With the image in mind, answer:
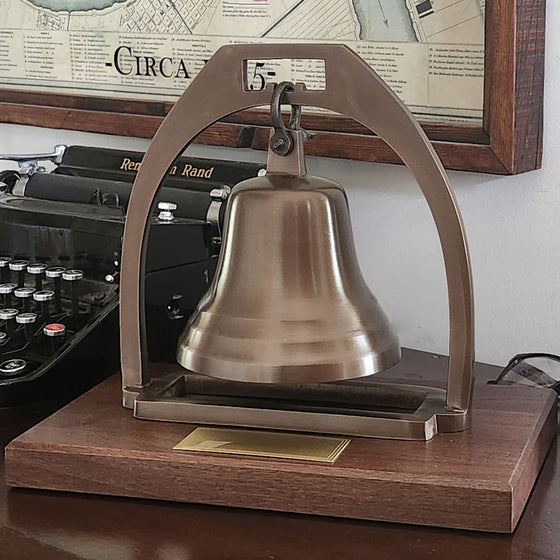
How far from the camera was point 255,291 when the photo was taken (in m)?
0.87

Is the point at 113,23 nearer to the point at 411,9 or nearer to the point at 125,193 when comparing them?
the point at 125,193

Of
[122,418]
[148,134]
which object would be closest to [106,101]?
[148,134]

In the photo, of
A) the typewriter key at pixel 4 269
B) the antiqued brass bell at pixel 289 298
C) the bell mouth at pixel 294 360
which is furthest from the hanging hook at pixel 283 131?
the typewriter key at pixel 4 269

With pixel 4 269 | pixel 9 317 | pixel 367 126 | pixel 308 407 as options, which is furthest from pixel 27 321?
pixel 367 126

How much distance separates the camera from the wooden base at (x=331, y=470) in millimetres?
768

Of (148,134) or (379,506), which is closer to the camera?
(379,506)

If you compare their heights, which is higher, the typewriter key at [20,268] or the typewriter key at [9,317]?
the typewriter key at [20,268]

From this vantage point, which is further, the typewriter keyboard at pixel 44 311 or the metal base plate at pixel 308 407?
the typewriter keyboard at pixel 44 311

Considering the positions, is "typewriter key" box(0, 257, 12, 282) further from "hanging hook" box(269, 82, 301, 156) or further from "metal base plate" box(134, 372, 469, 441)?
"hanging hook" box(269, 82, 301, 156)

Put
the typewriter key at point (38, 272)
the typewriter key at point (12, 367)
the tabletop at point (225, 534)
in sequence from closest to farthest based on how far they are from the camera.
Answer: the tabletop at point (225, 534)
the typewriter key at point (12, 367)
the typewriter key at point (38, 272)

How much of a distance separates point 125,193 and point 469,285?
582 mm

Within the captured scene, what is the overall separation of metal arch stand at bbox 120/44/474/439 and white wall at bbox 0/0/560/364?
1.09 feet

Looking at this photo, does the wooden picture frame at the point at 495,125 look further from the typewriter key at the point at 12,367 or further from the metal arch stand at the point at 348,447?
the typewriter key at the point at 12,367

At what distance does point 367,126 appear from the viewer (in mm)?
839
